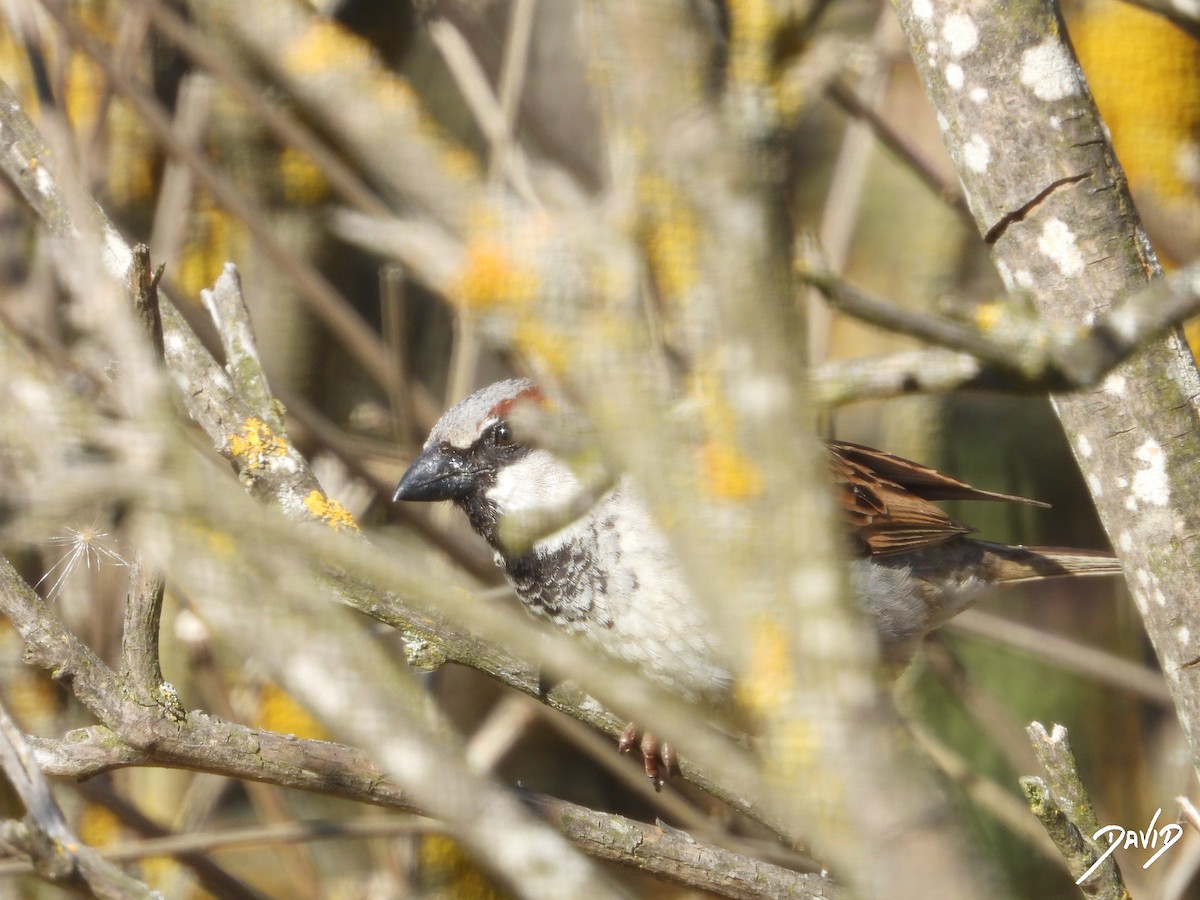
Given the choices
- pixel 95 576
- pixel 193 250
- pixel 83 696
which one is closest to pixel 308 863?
pixel 95 576

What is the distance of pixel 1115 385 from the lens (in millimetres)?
1679

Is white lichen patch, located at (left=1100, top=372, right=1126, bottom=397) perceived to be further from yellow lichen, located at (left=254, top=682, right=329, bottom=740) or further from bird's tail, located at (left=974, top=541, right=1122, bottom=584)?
yellow lichen, located at (left=254, top=682, right=329, bottom=740)

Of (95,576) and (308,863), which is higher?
(95,576)

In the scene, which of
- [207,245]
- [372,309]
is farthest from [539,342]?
[372,309]

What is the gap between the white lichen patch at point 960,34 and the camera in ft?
5.65

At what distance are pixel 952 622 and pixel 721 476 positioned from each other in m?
2.17

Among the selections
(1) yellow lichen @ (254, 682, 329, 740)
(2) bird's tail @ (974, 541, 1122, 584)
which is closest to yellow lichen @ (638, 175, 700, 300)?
(2) bird's tail @ (974, 541, 1122, 584)

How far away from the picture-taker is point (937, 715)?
397 centimetres

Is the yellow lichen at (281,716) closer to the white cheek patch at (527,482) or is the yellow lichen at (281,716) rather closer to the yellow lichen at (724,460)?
the white cheek patch at (527,482)

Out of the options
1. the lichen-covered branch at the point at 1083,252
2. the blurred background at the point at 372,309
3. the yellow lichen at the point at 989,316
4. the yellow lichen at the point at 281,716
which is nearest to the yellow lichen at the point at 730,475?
the yellow lichen at the point at 989,316

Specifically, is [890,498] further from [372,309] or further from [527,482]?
[372,309]

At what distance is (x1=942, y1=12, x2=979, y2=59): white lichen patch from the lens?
1.72 meters

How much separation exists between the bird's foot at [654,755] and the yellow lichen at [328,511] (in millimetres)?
636

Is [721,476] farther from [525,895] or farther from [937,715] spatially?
[937,715]
